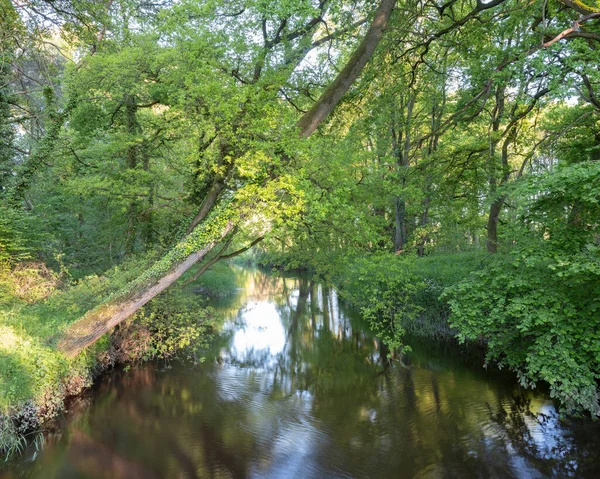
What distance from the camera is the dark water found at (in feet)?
22.1

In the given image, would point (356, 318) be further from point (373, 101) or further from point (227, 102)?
point (227, 102)

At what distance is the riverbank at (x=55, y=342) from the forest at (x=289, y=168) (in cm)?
5

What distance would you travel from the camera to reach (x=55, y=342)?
8.14 m

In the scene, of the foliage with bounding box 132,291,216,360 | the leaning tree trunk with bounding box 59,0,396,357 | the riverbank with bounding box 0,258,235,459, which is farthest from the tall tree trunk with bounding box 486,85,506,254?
the riverbank with bounding box 0,258,235,459

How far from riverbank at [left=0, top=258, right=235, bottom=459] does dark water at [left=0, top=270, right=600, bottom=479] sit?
20.6 inches

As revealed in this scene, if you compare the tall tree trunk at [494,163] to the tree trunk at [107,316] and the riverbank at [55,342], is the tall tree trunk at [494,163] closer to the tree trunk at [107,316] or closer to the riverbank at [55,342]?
the tree trunk at [107,316]

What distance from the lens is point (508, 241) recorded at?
8258mm

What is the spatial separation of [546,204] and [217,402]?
869 centimetres

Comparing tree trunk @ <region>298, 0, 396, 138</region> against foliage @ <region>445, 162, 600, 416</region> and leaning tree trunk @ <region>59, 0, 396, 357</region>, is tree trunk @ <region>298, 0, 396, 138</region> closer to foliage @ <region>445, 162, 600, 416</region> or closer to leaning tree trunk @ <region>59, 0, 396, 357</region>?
leaning tree trunk @ <region>59, 0, 396, 357</region>

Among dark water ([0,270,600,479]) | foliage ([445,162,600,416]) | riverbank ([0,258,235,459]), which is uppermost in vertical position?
foliage ([445,162,600,416])

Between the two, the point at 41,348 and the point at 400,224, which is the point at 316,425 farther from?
the point at 400,224

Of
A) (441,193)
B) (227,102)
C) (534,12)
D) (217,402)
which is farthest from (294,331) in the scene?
(534,12)

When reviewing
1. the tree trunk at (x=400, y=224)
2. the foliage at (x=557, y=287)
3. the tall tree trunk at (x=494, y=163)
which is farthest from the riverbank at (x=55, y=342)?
the tall tree trunk at (x=494, y=163)

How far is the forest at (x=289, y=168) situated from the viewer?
683 centimetres
